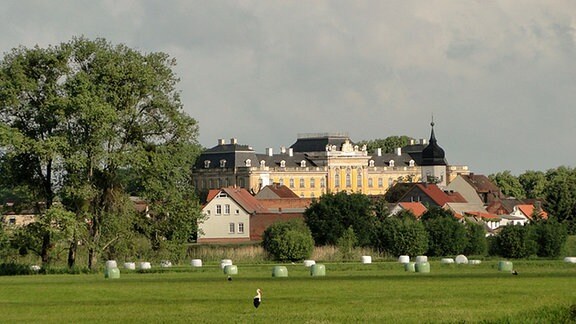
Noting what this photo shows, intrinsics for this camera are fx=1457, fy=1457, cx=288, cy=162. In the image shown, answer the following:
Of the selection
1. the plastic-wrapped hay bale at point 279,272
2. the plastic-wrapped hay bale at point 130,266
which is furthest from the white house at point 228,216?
the plastic-wrapped hay bale at point 279,272

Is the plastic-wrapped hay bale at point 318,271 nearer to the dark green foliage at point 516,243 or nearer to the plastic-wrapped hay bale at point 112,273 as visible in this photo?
the plastic-wrapped hay bale at point 112,273

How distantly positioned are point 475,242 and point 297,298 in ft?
230

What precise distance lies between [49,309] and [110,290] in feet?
38.8

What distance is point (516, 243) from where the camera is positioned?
11612cm

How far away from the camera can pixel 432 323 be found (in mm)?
41812

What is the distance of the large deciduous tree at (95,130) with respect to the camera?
86750 millimetres

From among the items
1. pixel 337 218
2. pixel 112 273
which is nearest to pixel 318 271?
pixel 112 273

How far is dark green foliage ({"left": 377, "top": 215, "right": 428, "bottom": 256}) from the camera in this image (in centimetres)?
11912

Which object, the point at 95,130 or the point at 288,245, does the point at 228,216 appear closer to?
the point at 288,245

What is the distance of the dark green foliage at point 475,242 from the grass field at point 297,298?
41.9m

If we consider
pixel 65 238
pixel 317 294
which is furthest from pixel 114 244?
pixel 317 294

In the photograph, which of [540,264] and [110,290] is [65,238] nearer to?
[110,290]

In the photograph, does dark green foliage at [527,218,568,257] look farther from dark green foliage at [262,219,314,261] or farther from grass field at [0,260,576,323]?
grass field at [0,260,576,323]

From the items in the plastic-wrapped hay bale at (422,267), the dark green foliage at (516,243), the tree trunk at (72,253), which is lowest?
the plastic-wrapped hay bale at (422,267)
